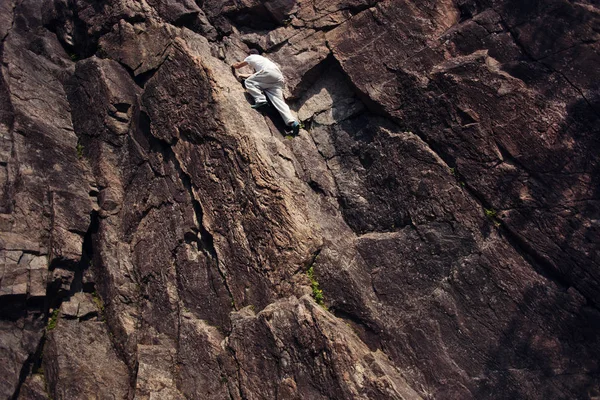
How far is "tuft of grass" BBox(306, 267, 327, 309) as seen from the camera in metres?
10.9

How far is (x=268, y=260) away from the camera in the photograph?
11000mm

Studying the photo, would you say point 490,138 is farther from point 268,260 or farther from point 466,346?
point 268,260

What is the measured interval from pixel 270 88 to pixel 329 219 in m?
3.93

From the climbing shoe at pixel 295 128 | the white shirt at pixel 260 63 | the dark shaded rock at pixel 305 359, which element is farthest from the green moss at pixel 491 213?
the white shirt at pixel 260 63

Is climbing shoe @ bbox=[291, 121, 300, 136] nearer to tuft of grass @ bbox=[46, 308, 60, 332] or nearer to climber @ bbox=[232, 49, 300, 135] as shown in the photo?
climber @ bbox=[232, 49, 300, 135]

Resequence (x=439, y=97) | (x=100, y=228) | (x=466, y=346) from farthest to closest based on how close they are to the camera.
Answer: (x=100, y=228) < (x=439, y=97) < (x=466, y=346)

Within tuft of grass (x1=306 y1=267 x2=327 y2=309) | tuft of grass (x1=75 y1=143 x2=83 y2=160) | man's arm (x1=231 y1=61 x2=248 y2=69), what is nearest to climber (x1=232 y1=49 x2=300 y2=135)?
man's arm (x1=231 y1=61 x2=248 y2=69)

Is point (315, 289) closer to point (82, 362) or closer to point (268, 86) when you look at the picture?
point (82, 362)

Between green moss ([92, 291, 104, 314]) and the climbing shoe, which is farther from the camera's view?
the climbing shoe

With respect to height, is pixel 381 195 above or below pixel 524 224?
below

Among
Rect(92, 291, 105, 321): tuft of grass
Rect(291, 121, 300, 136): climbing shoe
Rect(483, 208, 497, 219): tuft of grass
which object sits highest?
Rect(483, 208, 497, 219): tuft of grass

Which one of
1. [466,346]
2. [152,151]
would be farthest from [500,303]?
[152,151]

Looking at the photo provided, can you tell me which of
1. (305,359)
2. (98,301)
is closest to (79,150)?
(98,301)

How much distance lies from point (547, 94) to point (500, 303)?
472 cm
